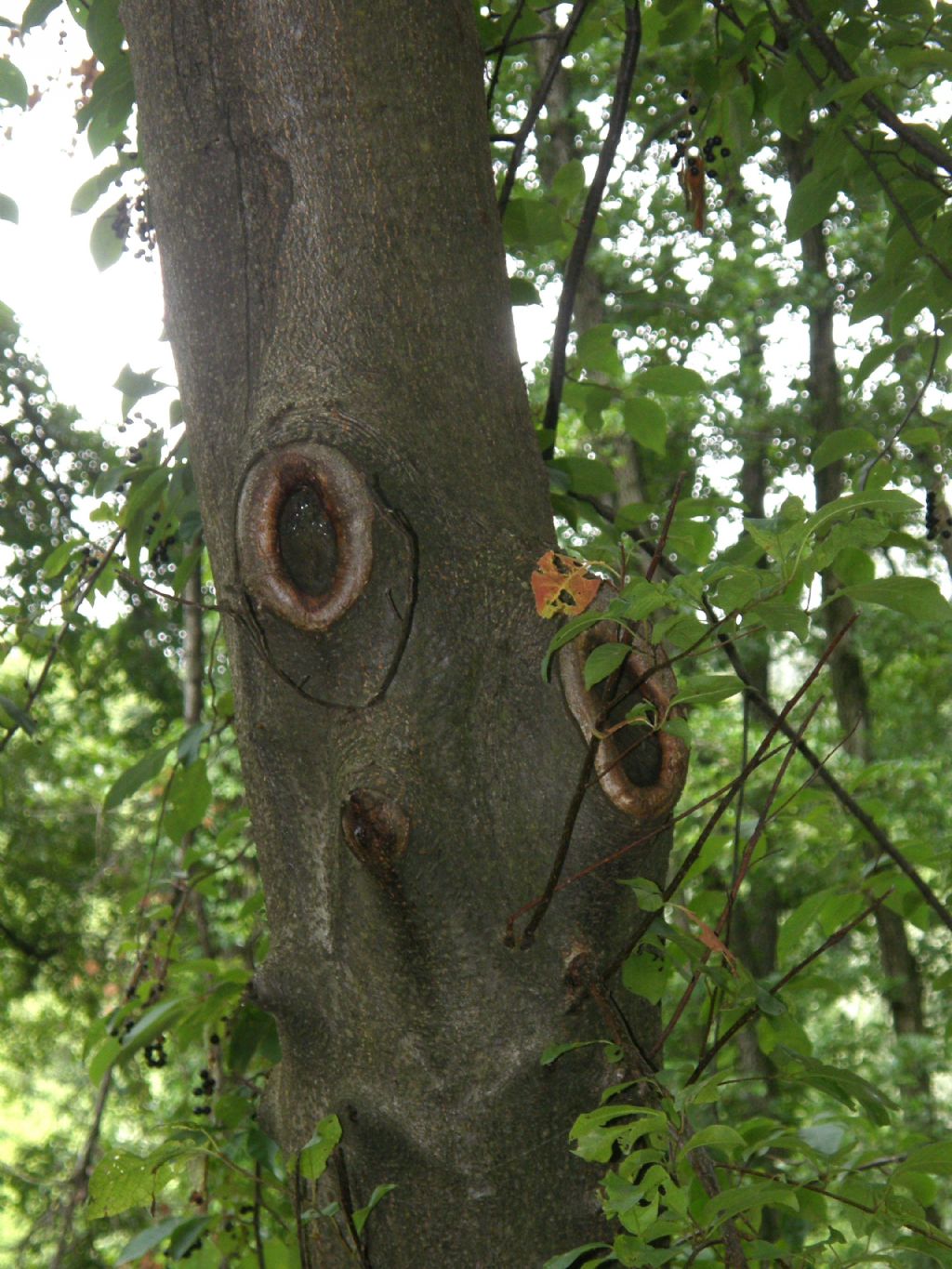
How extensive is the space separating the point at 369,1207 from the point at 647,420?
931 mm

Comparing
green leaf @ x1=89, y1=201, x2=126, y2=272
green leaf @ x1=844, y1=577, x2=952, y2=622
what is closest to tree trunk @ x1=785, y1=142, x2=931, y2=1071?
green leaf @ x1=89, y1=201, x2=126, y2=272

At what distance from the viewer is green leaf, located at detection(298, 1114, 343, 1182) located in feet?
2.53

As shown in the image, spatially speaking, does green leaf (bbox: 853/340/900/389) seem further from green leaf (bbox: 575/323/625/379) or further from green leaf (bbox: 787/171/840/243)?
green leaf (bbox: 575/323/625/379)

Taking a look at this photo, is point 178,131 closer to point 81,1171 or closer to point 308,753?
point 308,753

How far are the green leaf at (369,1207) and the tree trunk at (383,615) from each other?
1 centimetres

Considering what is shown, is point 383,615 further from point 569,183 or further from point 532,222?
point 569,183

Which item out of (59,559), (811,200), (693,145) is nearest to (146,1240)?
(59,559)

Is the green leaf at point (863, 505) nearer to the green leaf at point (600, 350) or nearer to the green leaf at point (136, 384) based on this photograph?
the green leaf at point (600, 350)

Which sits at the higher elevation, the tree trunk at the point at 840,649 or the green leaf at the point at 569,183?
the tree trunk at the point at 840,649

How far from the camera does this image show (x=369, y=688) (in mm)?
793

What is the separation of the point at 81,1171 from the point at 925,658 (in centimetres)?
779

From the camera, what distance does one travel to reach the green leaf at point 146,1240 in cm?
93

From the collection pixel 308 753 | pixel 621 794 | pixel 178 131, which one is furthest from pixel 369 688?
pixel 178 131

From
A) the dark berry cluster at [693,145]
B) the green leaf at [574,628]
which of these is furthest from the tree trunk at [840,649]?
the green leaf at [574,628]
